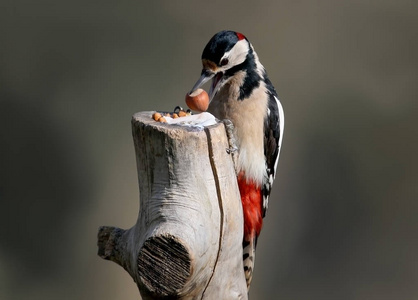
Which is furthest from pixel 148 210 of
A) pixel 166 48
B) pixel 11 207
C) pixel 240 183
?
pixel 11 207

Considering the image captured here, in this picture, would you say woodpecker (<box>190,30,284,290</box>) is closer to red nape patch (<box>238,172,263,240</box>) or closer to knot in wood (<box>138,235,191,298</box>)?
red nape patch (<box>238,172,263,240</box>)

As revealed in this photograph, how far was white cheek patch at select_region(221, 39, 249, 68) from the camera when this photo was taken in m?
2.58

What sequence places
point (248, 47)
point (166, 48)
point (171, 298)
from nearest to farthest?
point (171, 298), point (248, 47), point (166, 48)

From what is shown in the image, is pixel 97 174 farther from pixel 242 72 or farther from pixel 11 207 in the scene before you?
pixel 242 72

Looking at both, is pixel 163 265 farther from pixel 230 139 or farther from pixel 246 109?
pixel 246 109

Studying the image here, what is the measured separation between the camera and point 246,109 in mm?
2625

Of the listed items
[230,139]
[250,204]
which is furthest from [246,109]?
[230,139]

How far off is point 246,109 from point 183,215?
669mm

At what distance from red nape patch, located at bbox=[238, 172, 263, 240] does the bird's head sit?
0.94ft

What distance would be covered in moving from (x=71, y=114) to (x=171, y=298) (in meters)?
2.21

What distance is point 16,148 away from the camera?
4.18m

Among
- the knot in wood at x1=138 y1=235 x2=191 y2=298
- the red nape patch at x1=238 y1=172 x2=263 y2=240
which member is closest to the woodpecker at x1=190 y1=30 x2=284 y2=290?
the red nape patch at x1=238 y1=172 x2=263 y2=240

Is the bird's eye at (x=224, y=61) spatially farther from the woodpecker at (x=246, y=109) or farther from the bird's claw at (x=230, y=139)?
the bird's claw at (x=230, y=139)

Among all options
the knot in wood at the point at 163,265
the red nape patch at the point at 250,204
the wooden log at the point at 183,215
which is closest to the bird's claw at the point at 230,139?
the wooden log at the point at 183,215
